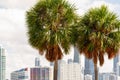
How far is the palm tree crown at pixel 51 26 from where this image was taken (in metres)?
45.1

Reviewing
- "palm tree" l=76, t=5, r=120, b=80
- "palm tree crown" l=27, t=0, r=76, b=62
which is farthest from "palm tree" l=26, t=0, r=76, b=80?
"palm tree" l=76, t=5, r=120, b=80

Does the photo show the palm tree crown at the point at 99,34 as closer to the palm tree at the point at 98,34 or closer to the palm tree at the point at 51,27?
the palm tree at the point at 98,34

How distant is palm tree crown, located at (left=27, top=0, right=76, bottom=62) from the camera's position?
45.1m

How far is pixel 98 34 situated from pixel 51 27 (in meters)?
4.09

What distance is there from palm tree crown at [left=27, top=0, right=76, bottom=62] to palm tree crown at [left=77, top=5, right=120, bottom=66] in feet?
4.71

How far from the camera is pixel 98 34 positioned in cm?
4575

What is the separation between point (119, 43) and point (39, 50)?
22.8 ft

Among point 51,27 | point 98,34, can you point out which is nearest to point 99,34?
point 98,34

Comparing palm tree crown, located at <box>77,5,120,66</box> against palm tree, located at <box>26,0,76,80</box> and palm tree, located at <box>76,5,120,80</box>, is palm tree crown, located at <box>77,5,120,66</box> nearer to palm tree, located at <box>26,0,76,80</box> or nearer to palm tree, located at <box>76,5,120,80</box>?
palm tree, located at <box>76,5,120,80</box>

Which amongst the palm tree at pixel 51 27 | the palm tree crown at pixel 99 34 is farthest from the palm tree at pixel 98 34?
the palm tree at pixel 51 27

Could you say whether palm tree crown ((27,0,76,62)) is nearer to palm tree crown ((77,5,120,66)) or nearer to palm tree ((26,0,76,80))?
palm tree ((26,0,76,80))

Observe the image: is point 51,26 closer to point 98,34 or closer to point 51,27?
point 51,27

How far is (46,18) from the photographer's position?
150ft

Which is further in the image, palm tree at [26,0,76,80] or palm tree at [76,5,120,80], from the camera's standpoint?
palm tree at [76,5,120,80]
